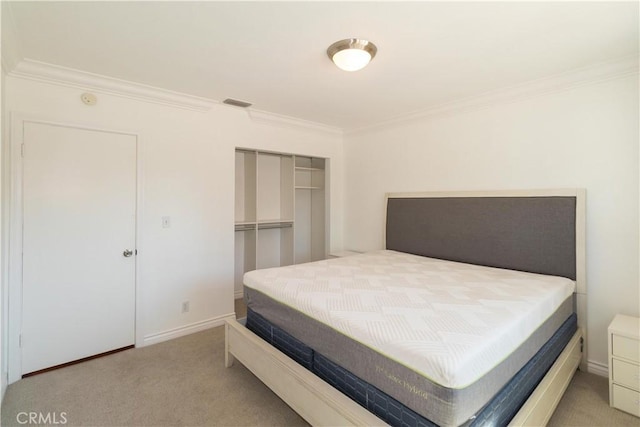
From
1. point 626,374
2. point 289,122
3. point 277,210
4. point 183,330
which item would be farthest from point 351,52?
point 183,330

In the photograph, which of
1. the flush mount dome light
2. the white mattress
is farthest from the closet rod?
the flush mount dome light

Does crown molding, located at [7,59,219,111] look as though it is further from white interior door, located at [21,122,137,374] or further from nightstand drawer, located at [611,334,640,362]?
nightstand drawer, located at [611,334,640,362]

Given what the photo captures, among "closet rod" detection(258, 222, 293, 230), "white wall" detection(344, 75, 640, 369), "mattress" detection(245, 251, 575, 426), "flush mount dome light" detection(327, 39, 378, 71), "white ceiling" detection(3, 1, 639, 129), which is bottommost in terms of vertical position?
"mattress" detection(245, 251, 575, 426)

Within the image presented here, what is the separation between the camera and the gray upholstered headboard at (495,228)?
98.1 inches

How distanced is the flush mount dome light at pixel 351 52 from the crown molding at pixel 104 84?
1.67 metres

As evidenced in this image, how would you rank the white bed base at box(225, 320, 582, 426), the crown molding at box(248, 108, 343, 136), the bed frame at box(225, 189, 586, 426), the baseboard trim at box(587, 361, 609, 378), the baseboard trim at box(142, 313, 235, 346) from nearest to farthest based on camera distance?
the white bed base at box(225, 320, 582, 426)
the bed frame at box(225, 189, 586, 426)
the baseboard trim at box(587, 361, 609, 378)
the baseboard trim at box(142, 313, 235, 346)
the crown molding at box(248, 108, 343, 136)

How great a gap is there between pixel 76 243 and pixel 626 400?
164 inches

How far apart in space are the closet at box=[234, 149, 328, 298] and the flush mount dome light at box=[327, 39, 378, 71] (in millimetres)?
2039

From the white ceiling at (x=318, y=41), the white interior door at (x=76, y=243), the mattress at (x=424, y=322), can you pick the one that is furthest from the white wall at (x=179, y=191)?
the mattress at (x=424, y=322)

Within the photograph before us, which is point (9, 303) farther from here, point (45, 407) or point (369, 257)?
point (369, 257)

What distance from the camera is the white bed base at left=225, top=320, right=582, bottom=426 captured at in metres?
1.46

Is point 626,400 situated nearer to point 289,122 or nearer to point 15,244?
point 289,122

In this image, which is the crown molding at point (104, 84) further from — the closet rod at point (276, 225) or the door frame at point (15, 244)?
the closet rod at point (276, 225)

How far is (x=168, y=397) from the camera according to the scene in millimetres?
2119
